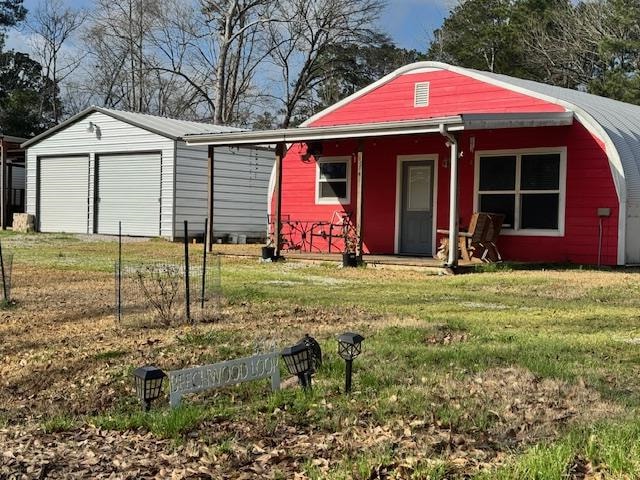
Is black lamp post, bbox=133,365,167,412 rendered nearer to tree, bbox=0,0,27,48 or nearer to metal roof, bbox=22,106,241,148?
metal roof, bbox=22,106,241,148

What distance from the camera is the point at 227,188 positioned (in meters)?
20.3

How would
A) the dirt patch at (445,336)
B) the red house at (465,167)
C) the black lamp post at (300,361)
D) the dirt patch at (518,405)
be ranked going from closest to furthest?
the dirt patch at (518,405), the black lamp post at (300,361), the dirt patch at (445,336), the red house at (465,167)

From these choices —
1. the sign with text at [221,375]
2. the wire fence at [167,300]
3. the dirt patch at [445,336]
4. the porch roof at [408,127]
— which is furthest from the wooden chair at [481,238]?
the sign with text at [221,375]

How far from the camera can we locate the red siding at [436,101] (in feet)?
45.3

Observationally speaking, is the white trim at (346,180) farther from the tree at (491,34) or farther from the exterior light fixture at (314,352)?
the tree at (491,34)

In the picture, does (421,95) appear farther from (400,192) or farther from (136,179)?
(136,179)

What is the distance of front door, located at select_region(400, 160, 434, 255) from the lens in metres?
14.4

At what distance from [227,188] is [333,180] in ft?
17.6

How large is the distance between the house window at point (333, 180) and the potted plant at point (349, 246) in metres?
0.83

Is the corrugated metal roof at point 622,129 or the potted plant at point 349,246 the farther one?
the potted plant at point 349,246

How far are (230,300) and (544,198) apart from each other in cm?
696

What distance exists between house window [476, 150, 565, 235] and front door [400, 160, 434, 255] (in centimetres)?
115

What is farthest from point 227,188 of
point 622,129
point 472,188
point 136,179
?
point 622,129

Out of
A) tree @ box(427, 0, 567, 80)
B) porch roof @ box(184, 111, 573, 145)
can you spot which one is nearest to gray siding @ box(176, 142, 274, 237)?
porch roof @ box(184, 111, 573, 145)
